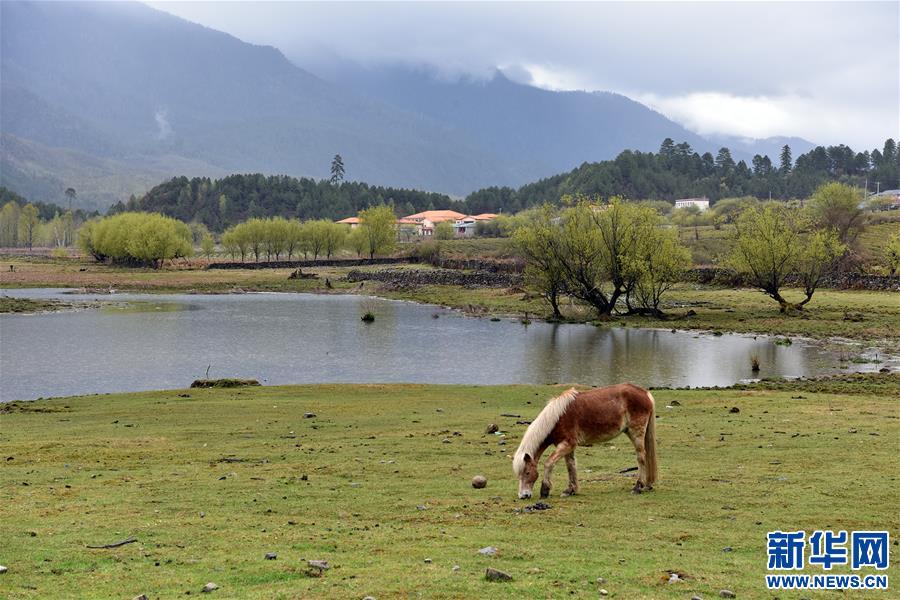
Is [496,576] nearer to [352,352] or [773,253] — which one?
[352,352]

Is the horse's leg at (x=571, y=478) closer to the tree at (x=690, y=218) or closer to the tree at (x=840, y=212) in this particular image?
the tree at (x=840, y=212)

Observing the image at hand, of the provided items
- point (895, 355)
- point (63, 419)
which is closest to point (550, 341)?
point (895, 355)

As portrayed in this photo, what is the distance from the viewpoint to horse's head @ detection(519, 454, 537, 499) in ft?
48.5

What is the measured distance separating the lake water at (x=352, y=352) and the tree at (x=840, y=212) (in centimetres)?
7007

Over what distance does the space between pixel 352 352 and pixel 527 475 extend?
40.3 metres

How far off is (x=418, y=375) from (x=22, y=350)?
27.0m

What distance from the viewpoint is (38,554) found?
38.7 ft

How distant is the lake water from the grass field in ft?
49.5

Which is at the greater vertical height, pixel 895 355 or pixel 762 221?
pixel 762 221

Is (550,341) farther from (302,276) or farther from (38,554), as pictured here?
(302,276)

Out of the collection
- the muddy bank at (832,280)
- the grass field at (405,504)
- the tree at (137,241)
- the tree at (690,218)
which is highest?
the tree at (690,218)

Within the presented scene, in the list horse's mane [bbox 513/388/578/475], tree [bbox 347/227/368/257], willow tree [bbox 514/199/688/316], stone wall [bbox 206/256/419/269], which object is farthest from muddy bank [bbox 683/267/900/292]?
tree [bbox 347/227/368/257]

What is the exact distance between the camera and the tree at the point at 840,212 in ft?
399

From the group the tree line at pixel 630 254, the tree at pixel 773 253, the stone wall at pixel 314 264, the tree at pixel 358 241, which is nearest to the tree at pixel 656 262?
the tree line at pixel 630 254
